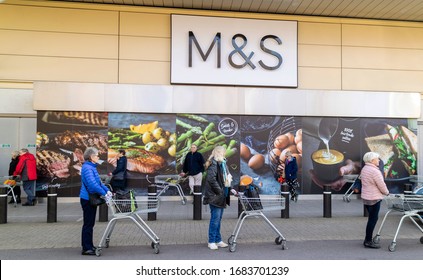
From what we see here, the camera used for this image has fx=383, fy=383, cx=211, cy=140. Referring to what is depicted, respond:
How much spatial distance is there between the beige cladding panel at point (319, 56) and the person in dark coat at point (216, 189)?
8.84m

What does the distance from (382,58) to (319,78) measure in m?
2.68

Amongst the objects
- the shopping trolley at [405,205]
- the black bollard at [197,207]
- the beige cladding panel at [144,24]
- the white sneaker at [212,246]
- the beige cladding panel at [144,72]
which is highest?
the beige cladding panel at [144,24]

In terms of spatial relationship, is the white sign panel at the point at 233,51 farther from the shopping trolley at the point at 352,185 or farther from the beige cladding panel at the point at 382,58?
the shopping trolley at the point at 352,185

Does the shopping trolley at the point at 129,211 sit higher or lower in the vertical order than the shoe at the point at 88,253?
higher

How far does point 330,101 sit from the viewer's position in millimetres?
14148

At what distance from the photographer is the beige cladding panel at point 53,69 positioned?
1335 centimetres

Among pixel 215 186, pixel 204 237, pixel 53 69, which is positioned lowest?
pixel 204 237

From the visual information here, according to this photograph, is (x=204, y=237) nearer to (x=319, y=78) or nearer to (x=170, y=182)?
(x=170, y=182)


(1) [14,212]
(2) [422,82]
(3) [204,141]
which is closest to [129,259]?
(1) [14,212]

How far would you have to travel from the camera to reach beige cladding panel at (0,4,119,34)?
13.3 m

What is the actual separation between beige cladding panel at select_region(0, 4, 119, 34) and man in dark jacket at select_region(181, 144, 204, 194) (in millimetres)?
5229

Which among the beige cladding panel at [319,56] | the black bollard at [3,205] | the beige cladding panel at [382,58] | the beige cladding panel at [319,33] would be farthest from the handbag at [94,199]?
the beige cladding panel at [382,58]

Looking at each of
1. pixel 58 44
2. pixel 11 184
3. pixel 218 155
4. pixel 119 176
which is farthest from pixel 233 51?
pixel 11 184

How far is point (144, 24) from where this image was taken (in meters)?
13.7
